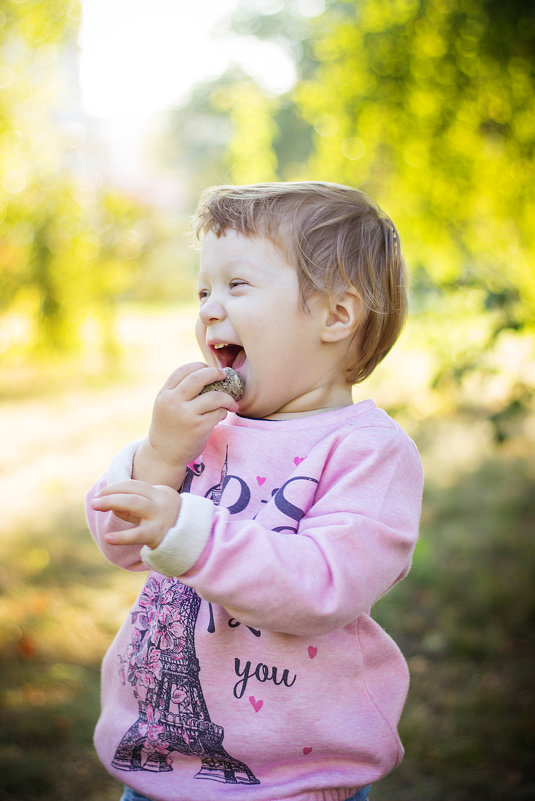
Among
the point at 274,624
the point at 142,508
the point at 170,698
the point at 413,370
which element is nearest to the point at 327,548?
the point at 274,624

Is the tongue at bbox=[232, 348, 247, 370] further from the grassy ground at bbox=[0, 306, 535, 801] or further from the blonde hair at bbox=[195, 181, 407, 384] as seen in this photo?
the grassy ground at bbox=[0, 306, 535, 801]

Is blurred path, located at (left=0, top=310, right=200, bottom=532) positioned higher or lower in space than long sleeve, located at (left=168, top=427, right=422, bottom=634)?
lower

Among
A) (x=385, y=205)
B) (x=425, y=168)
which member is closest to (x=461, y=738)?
(x=425, y=168)

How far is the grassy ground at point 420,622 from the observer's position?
2637 mm

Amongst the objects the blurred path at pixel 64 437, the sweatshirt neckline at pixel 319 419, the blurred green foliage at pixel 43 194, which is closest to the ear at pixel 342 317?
the sweatshirt neckline at pixel 319 419

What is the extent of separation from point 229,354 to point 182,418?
0.19 m

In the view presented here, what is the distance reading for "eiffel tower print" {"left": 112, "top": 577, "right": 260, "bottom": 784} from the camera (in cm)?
125

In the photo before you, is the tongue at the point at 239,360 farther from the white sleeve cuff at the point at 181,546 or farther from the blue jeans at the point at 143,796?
the blue jeans at the point at 143,796

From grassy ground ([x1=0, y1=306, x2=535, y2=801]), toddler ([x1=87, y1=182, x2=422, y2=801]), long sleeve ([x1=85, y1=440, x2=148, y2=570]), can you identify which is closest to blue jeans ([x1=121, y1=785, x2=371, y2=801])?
toddler ([x1=87, y1=182, x2=422, y2=801])

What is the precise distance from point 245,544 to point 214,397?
312 mm

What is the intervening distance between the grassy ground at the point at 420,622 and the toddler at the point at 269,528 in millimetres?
1472

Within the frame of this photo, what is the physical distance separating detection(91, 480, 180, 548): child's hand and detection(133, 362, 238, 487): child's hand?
0.21m

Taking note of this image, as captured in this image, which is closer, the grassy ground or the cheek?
the cheek

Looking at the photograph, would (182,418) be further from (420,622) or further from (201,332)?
(420,622)
